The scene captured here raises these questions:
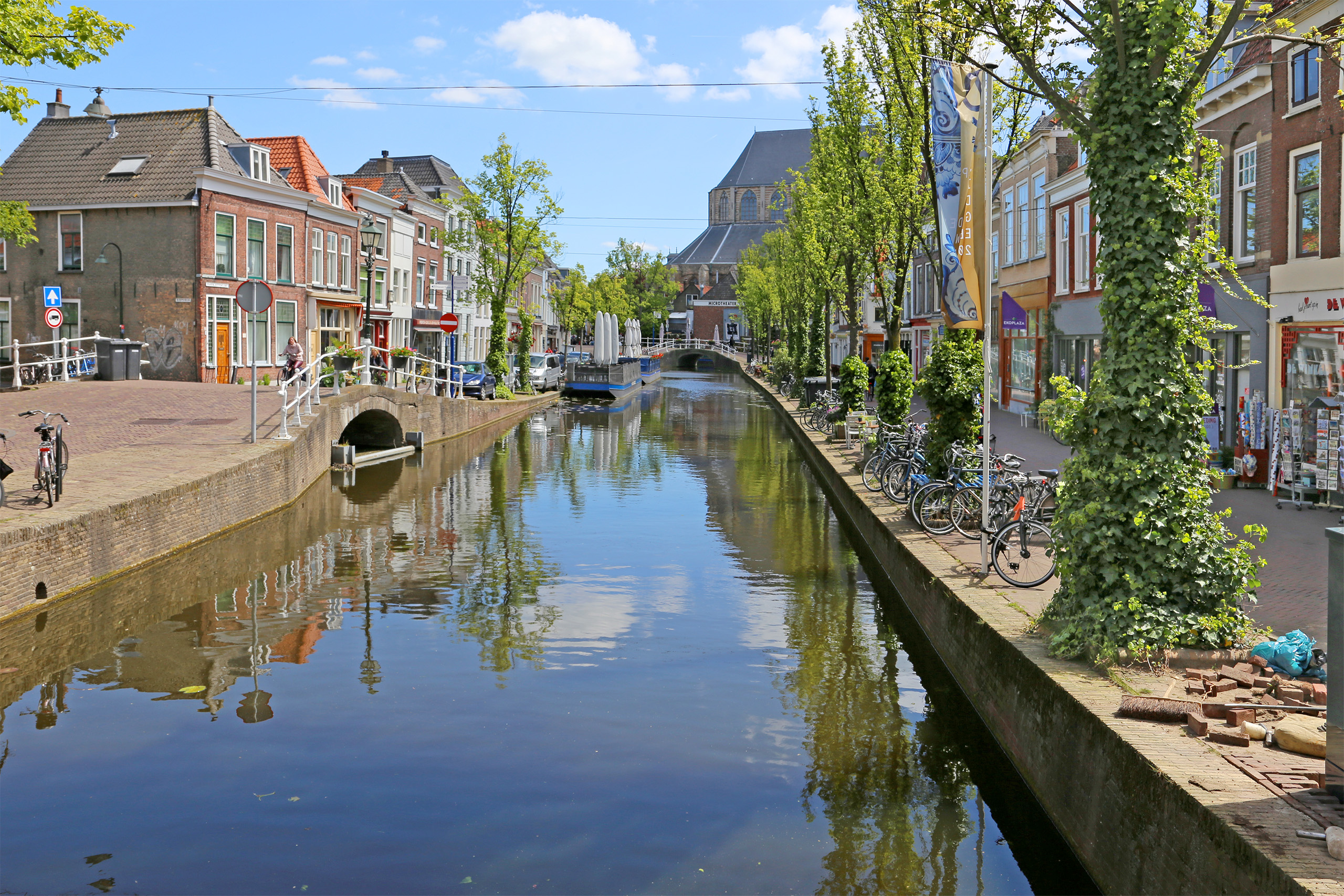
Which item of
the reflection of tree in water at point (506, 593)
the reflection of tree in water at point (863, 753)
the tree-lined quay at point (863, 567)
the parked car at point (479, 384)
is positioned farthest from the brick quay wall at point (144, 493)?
the parked car at point (479, 384)

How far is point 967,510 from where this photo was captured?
44.3ft

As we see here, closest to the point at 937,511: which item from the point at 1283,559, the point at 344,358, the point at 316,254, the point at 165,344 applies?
the point at 1283,559

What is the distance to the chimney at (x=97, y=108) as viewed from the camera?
3784cm

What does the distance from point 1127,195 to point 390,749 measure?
5.98m

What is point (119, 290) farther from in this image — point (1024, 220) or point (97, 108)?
point (1024, 220)

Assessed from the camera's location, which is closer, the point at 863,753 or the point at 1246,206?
the point at 863,753

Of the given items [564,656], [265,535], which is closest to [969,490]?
[564,656]

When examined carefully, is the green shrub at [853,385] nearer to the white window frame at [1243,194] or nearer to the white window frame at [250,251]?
the white window frame at [1243,194]

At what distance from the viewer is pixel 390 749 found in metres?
7.69

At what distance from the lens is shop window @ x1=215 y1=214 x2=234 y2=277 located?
35.6 metres

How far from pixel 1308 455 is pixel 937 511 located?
5.68 m

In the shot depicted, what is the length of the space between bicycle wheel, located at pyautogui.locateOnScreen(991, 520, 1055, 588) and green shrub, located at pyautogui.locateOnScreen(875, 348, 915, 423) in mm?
9228

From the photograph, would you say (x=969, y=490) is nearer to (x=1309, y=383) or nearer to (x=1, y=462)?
(x=1309, y=383)

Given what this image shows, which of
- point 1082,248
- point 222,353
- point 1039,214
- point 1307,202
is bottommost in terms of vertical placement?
point 222,353
